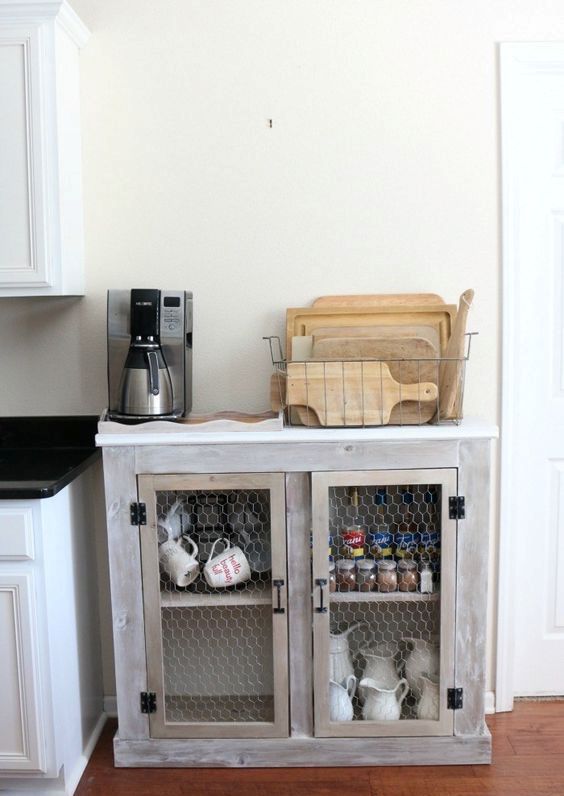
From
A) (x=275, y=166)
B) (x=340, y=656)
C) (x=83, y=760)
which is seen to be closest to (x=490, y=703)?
(x=340, y=656)

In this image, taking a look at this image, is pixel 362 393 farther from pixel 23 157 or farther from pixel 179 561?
pixel 23 157

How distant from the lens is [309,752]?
227 centimetres

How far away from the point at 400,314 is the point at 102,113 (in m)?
1.08

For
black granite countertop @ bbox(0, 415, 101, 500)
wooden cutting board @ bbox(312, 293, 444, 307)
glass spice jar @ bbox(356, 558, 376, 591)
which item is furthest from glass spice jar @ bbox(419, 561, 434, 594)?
black granite countertop @ bbox(0, 415, 101, 500)

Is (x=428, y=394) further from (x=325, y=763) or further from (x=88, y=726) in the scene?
(x=88, y=726)

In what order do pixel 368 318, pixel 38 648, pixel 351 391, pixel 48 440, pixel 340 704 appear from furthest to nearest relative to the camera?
pixel 48 440 → pixel 368 318 → pixel 340 704 → pixel 351 391 → pixel 38 648

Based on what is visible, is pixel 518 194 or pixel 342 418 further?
pixel 518 194

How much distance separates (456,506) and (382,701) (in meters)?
0.59

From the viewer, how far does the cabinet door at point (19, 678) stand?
204cm

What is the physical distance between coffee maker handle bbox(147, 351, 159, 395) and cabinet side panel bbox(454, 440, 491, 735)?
844 mm

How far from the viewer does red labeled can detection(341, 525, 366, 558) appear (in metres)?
2.21

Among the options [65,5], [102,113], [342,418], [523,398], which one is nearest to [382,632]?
[342,418]

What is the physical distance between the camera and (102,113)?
2.43m

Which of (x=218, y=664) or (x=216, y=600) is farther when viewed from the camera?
(x=218, y=664)
